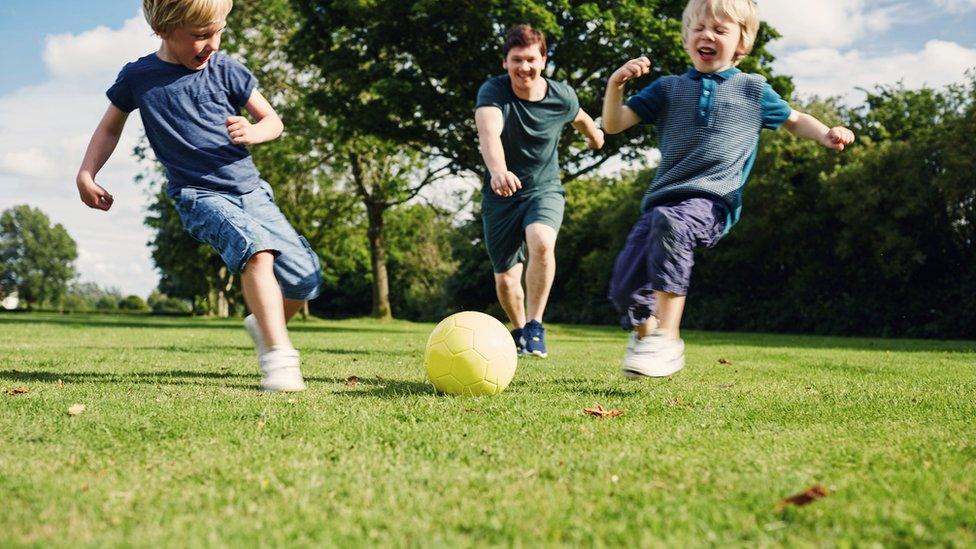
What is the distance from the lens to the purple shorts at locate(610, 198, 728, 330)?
14.2ft

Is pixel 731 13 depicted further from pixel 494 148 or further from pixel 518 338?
pixel 518 338

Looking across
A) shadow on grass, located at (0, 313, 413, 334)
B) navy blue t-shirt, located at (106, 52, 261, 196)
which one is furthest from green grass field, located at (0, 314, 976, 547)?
shadow on grass, located at (0, 313, 413, 334)

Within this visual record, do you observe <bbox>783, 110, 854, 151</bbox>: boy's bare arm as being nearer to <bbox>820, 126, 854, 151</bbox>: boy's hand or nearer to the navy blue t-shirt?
<bbox>820, 126, 854, 151</bbox>: boy's hand

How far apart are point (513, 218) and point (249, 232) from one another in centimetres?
325

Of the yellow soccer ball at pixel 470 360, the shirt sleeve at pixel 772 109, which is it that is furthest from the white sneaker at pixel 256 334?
the shirt sleeve at pixel 772 109

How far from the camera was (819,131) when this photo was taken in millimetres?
4750

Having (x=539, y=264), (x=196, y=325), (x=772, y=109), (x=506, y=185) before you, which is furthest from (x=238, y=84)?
(x=196, y=325)

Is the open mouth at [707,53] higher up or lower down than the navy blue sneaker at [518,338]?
higher up

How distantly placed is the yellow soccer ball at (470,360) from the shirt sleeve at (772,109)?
2.00 m

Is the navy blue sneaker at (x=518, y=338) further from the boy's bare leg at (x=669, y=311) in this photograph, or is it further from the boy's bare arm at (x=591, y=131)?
the boy's bare leg at (x=669, y=311)

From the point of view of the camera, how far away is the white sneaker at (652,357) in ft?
14.0

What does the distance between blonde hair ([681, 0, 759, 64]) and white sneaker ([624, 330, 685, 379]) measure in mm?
1720

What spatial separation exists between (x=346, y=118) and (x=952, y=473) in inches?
679

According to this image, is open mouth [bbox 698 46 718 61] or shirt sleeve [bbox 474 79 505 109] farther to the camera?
shirt sleeve [bbox 474 79 505 109]
